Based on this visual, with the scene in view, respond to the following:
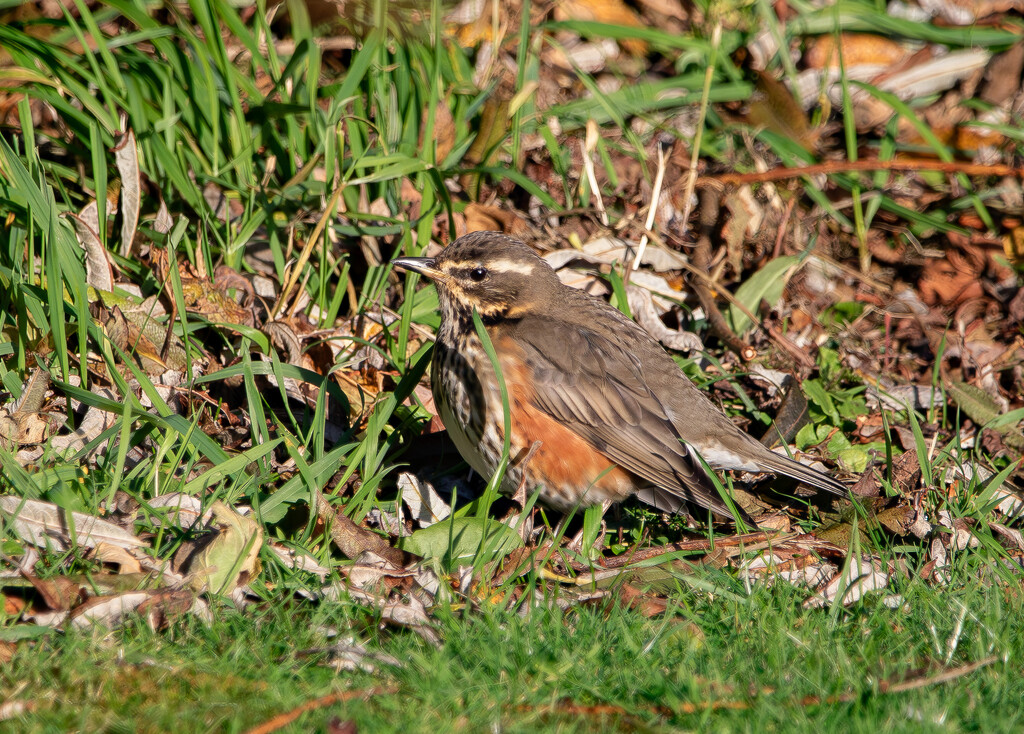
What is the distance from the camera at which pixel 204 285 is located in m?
5.76

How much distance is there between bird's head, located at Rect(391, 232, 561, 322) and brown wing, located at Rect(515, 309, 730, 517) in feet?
0.69

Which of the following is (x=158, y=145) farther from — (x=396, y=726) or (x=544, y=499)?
(x=396, y=726)

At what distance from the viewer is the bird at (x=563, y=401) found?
16.5 ft

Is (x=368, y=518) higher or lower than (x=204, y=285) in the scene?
lower

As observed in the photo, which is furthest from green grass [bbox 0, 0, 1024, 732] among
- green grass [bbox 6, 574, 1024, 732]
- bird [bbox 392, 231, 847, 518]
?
bird [bbox 392, 231, 847, 518]

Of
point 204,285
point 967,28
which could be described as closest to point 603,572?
point 204,285

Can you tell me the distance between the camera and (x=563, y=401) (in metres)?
5.13

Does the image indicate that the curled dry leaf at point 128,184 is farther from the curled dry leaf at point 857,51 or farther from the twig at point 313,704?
the curled dry leaf at point 857,51

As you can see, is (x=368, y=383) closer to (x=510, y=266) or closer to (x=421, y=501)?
(x=421, y=501)

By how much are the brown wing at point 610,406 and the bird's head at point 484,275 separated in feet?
0.69

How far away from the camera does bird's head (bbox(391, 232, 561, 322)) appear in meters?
5.37

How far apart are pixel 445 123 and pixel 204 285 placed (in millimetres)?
2085

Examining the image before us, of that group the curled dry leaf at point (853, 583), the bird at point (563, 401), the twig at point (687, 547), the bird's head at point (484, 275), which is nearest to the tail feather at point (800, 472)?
the bird at point (563, 401)

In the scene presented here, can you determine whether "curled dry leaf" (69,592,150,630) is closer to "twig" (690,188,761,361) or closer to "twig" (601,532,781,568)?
"twig" (601,532,781,568)
